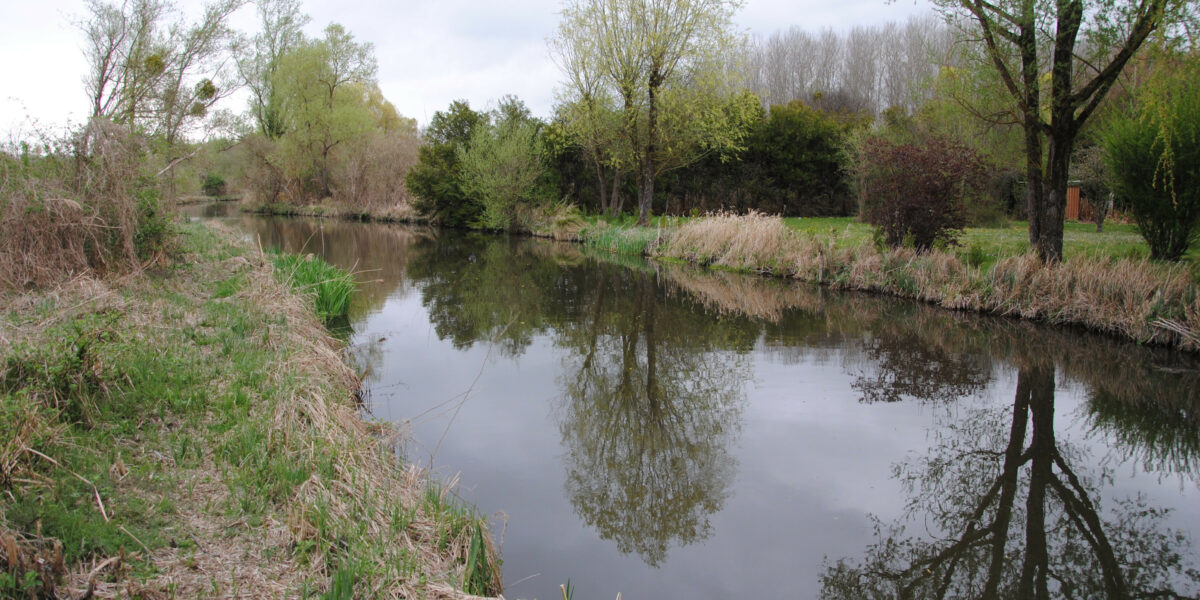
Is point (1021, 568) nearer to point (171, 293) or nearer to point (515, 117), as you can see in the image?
point (171, 293)

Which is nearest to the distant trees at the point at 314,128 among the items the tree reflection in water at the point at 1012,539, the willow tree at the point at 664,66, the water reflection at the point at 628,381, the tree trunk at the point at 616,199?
the tree trunk at the point at 616,199

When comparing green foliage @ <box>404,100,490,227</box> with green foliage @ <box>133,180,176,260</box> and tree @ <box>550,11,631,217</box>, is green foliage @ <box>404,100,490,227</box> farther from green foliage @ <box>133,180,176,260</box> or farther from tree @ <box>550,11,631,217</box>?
green foliage @ <box>133,180,176,260</box>

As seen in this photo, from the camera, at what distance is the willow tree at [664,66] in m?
19.4

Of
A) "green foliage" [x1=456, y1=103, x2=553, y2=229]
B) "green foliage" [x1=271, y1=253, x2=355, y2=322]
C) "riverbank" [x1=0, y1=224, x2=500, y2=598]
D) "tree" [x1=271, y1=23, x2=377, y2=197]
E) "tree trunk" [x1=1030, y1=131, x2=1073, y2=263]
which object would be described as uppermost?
"tree" [x1=271, y1=23, x2=377, y2=197]

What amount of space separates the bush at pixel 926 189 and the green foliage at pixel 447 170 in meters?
17.6

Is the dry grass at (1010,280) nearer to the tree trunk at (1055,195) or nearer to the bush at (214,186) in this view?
the tree trunk at (1055,195)

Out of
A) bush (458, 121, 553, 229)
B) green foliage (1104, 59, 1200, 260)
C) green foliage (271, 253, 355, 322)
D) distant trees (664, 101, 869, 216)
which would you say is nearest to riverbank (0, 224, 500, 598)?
green foliage (271, 253, 355, 322)

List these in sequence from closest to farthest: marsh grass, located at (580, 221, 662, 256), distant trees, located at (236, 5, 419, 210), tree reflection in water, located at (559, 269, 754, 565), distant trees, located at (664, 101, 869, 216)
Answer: tree reflection in water, located at (559, 269, 754, 565) → marsh grass, located at (580, 221, 662, 256) → distant trees, located at (664, 101, 869, 216) → distant trees, located at (236, 5, 419, 210)

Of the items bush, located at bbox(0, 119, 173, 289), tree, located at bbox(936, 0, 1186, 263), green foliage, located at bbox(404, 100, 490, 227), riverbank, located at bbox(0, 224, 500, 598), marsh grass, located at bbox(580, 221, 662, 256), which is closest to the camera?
riverbank, located at bbox(0, 224, 500, 598)

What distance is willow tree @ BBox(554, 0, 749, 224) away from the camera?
1941 cm

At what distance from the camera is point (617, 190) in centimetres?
2392

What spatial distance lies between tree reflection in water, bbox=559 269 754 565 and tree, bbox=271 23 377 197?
96.8 ft

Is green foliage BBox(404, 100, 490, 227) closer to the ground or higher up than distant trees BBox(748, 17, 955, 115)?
closer to the ground

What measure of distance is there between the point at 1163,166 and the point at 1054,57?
215 cm
